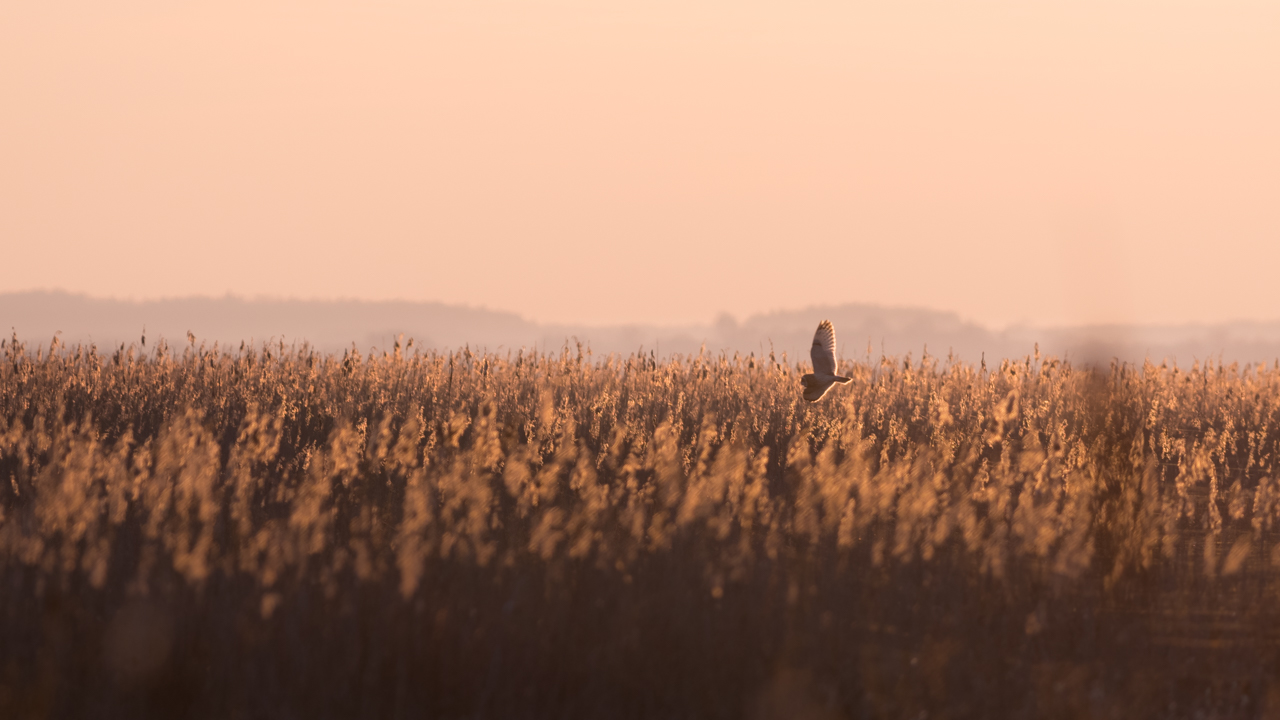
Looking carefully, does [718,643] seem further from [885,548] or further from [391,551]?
[885,548]

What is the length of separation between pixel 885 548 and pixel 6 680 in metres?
4.53

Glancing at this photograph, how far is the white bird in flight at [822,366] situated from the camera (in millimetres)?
9227

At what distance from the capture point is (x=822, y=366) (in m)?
9.38

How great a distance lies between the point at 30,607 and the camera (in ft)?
16.0

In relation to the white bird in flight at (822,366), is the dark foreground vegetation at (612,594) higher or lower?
lower

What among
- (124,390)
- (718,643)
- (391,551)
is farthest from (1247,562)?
(124,390)

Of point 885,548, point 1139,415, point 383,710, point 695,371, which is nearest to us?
point 383,710

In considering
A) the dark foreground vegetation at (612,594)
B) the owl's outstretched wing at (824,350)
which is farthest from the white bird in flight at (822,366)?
the dark foreground vegetation at (612,594)

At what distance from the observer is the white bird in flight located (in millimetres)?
9227

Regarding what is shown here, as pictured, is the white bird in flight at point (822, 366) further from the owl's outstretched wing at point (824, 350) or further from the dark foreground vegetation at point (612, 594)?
the dark foreground vegetation at point (612, 594)

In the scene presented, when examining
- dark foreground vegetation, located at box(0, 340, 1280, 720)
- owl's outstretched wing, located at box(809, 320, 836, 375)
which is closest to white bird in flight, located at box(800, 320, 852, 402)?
owl's outstretched wing, located at box(809, 320, 836, 375)

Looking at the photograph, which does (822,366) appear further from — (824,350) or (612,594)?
(612,594)

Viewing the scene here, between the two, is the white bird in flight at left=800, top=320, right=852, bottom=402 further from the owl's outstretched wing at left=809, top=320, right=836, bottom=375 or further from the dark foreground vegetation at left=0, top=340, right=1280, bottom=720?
the dark foreground vegetation at left=0, top=340, right=1280, bottom=720

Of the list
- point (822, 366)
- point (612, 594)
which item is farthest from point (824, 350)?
point (612, 594)
